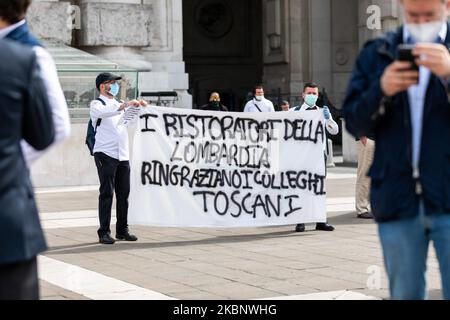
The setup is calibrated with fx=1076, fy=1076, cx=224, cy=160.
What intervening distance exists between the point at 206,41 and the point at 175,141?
25333 millimetres

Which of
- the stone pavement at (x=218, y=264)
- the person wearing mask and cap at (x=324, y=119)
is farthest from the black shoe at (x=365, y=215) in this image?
the person wearing mask and cap at (x=324, y=119)

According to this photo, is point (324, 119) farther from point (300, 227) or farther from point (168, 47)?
point (168, 47)

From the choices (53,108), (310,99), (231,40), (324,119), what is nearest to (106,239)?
(324,119)

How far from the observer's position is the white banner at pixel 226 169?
452 inches

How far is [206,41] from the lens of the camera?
3675 centimetres

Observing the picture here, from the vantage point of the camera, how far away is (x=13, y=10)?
4.53 meters

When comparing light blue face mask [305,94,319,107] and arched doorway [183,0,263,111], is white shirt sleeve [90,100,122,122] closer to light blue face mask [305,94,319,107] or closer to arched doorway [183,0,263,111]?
light blue face mask [305,94,319,107]

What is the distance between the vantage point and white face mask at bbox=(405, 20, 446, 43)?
14.6 feet

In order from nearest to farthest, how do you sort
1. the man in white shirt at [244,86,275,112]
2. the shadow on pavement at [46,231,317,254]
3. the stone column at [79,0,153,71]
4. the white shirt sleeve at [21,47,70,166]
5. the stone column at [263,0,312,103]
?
the white shirt sleeve at [21,47,70,166], the shadow on pavement at [46,231,317,254], the man in white shirt at [244,86,275,112], the stone column at [79,0,153,71], the stone column at [263,0,312,103]

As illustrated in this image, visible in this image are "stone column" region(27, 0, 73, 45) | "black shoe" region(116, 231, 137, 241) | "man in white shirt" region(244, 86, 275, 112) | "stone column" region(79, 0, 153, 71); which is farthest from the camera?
"stone column" region(79, 0, 153, 71)

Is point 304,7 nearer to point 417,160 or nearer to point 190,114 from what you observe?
point 190,114

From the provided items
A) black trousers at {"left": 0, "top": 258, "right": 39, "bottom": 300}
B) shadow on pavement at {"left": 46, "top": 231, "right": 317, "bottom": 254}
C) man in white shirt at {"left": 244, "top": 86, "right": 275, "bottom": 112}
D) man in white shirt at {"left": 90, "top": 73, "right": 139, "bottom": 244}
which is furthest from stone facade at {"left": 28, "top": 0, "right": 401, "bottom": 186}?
black trousers at {"left": 0, "top": 258, "right": 39, "bottom": 300}

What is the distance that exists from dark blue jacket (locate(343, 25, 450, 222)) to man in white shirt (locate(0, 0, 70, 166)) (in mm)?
1199
